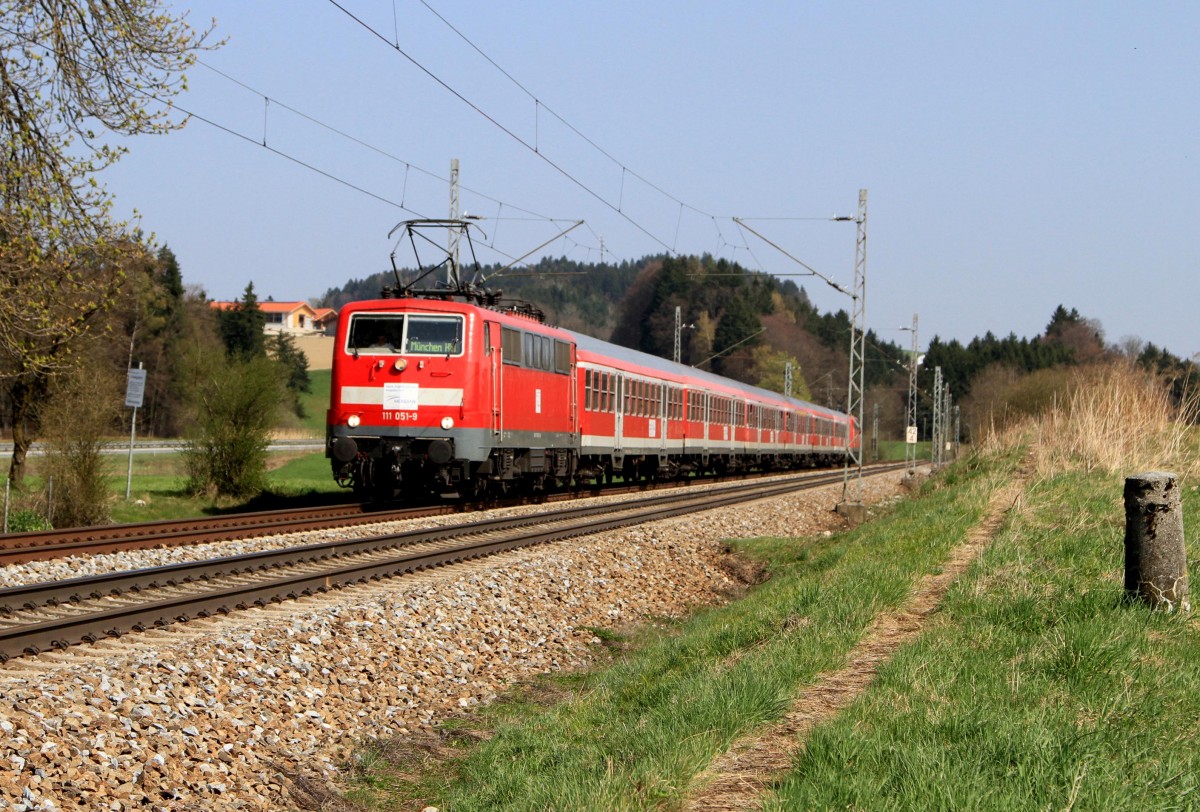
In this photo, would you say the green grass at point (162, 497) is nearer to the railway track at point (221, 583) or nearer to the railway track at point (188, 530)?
the railway track at point (188, 530)

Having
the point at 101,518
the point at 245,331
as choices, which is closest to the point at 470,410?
the point at 101,518

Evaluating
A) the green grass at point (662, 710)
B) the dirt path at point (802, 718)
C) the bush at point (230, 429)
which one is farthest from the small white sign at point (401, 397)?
the dirt path at point (802, 718)

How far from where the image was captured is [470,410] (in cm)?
2048

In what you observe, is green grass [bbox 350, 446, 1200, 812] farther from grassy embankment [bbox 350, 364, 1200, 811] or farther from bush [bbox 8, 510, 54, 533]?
bush [bbox 8, 510, 54, 533]

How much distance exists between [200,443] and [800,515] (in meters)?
13.5

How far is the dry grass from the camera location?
16609 mm

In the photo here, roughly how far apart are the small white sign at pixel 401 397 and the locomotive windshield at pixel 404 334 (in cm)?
57

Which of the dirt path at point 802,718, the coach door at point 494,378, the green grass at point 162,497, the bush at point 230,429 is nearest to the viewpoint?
the dirt path at point 802,718

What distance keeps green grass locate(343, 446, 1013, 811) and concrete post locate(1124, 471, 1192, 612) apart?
161cm

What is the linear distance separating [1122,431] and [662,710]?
13456 millimetres

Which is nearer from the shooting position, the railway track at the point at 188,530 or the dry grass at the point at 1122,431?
the railway track at the point at 188,530

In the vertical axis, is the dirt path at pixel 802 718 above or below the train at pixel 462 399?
below

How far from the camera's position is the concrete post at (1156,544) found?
24.7 feet

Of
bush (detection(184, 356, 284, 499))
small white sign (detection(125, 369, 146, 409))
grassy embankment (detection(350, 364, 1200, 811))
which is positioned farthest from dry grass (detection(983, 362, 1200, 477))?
bush (detection(184, 356, 284, 499))
